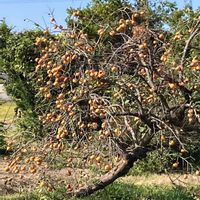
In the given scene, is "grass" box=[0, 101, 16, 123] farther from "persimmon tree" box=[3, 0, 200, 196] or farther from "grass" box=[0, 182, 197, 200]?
"persimmon tree" box=[3, 0, 200, 196]

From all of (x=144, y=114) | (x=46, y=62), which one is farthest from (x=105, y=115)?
(x=46, y=62)

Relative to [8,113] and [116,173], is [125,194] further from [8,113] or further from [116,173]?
[8,113]

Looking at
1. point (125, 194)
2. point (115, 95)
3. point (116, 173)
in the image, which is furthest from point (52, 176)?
point (115, 95)

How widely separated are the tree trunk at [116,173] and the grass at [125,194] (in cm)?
10

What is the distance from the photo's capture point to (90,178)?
23.1 feet

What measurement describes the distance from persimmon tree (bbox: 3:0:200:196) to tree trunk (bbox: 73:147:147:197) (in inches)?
0.4

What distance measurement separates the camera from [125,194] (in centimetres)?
710

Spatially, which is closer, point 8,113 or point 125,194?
point 125,194

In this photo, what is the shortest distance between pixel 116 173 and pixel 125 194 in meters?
0.58

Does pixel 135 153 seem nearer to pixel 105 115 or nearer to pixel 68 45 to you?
pixel 105 115

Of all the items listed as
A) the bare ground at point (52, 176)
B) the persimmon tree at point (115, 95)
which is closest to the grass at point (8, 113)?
the bare ground at point (52, 176)

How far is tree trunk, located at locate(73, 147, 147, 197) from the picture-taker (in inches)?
256

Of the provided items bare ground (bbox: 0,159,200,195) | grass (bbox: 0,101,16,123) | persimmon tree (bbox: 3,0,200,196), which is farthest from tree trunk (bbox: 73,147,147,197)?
grass (bbox: 0,101,16,123)

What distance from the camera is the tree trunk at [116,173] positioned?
6.49 metres
